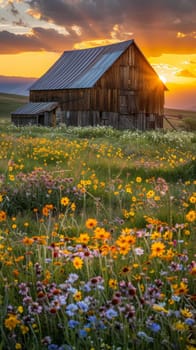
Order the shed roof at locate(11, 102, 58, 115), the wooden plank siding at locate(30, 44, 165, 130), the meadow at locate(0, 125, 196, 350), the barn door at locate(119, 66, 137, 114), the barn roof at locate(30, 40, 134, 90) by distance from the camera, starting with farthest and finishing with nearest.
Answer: the shed roof at locate(11, 102, 58, 115) → the barn door at locate(119, 66, 137, 114) → the barn roof at locate(30, 40, 134, 90) → the wooden plank siding at locate(30, 44, 165, 130) → the meadow at locate(0, 125, 196, 350)

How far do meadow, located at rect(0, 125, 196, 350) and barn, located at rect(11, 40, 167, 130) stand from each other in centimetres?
2740

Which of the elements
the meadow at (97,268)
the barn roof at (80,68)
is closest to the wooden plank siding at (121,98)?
the barn roof at (80,68)

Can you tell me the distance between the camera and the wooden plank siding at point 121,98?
3819 centimetres

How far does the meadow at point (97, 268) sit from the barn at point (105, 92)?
2740 cm

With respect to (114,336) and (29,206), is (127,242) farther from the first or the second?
(29,206)

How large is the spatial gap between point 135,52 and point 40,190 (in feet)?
114

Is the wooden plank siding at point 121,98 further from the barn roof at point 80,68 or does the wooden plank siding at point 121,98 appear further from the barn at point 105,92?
the barn roof at point 80,68

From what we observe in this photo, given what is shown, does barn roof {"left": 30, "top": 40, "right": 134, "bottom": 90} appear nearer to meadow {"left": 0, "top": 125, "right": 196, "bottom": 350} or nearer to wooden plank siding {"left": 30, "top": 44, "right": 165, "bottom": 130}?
wooden plank siding {"left": 30, "top": 44, "right": 165, "bottom": 130}

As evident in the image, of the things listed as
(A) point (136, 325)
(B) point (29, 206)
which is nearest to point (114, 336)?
(A) point (136, 325)

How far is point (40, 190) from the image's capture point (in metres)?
7.11

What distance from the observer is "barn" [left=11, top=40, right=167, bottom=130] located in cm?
3825

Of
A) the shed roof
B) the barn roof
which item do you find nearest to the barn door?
the barn roof

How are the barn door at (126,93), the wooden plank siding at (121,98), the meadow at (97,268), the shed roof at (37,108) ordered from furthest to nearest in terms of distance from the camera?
the shed roof at (37,108) < the barn door at (126,93) < the wooden plank siding at (121,98) < the meadow at (97,268)

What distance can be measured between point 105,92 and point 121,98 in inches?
71.2
